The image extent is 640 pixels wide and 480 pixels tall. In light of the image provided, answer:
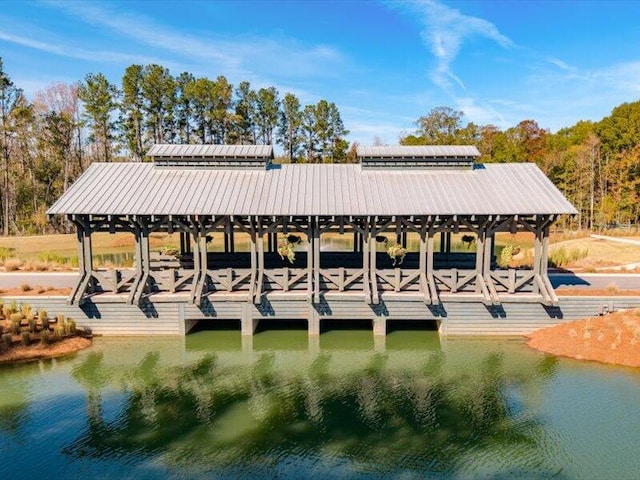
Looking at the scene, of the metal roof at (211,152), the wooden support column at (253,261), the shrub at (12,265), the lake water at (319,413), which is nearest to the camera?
the lake water at (319,413)

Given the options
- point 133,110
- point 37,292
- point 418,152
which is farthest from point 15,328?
point 133,110

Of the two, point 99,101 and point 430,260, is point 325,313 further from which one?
point 99,101

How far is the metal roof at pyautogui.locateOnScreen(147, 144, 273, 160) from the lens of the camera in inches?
768

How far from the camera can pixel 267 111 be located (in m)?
60.8

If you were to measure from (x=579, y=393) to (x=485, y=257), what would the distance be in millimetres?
6166

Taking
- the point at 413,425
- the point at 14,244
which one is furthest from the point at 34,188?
the point at 413,425

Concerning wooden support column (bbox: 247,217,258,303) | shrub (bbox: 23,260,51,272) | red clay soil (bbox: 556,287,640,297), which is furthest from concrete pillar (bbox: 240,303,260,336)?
shrub (bbox: 23,260,51,272)

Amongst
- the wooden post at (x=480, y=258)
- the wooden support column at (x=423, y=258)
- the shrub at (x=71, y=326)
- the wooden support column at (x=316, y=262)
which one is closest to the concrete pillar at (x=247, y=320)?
the wooden support column at (x=316, y=262)

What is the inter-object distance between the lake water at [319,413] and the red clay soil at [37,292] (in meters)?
4.22

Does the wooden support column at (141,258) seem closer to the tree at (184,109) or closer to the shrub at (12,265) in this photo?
the shrub at (12,265)

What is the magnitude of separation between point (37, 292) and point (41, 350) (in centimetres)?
416

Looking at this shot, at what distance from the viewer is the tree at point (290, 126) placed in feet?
204

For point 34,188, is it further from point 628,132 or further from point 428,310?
point 628,132

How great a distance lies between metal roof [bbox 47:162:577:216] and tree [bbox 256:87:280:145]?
142 feet
